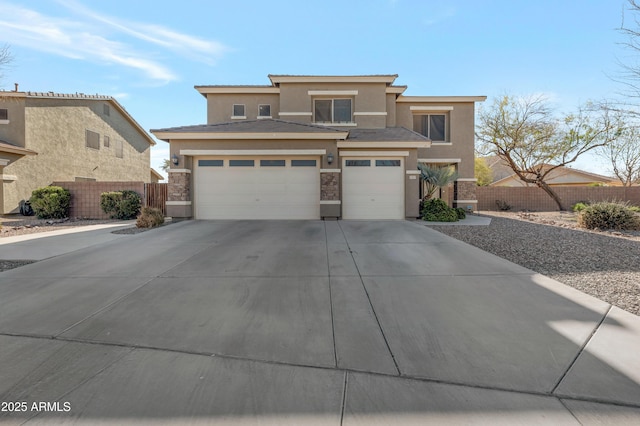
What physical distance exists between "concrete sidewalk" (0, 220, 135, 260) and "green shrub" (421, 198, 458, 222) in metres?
11.6

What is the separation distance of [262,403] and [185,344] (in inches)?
52.6

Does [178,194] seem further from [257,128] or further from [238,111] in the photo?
[238,111]

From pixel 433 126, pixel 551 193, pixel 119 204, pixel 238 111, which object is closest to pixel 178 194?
pixel 119 204

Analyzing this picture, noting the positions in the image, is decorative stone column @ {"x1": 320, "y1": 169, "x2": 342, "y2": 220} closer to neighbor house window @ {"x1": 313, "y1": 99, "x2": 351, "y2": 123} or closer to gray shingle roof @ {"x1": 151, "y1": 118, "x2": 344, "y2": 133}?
gray shingle roof @ {"x1": 151, "y1": 118, "x2": 344, "y2": 133}

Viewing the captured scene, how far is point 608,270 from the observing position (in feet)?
19.9

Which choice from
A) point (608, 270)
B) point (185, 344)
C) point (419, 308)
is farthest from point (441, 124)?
point (185, 344)

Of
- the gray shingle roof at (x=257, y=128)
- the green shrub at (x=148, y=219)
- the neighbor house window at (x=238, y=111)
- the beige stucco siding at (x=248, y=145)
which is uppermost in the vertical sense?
the neighbor house window at (x=238, y=111)

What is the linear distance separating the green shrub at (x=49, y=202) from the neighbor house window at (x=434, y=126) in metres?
19.5

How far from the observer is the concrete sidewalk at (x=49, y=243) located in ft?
24.5

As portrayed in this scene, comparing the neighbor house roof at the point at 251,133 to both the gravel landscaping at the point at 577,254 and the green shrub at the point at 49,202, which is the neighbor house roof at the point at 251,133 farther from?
the green shrub at the point at 49,202

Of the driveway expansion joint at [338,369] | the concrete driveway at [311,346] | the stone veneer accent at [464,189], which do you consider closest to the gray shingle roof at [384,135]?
the stone veneer accent at [464,189]

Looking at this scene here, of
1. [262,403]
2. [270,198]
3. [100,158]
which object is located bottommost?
[262,403]

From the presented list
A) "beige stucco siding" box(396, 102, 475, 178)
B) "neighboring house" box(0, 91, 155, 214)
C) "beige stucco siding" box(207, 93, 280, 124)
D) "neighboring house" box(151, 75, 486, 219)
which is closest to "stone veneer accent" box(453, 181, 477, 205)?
"beige stucco siding" box(396, 102, 475, 178)

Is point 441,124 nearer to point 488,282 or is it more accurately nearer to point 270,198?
point 270,198
